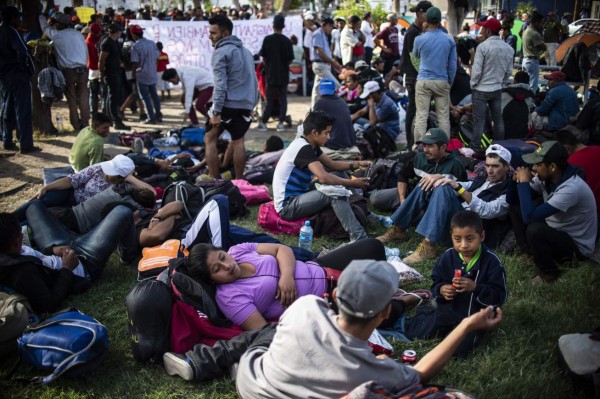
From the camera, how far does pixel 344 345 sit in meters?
2.46

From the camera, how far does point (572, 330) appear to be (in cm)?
393

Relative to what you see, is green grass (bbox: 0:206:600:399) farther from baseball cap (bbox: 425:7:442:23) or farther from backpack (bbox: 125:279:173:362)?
baseball cap (bbox: 425:7:442:23)

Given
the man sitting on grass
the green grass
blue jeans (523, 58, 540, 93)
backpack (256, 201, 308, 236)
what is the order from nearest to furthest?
the green grass
backpack (256, 201, 308, 236)
the man sitting on grass
blue jeans (523, 58, 540, 93)

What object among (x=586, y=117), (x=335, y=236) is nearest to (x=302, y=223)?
(x=335, y=236)

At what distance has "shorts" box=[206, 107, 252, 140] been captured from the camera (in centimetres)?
727

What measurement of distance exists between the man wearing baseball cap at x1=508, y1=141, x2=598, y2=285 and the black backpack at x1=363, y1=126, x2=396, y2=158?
3846 millimetres

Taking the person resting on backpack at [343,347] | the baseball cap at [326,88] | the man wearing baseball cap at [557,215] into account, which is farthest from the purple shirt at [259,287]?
the baseball cap at [326,88]

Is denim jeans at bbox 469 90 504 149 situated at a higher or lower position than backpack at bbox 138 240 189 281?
higher

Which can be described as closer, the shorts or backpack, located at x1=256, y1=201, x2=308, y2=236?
backpack, located at x1=256, y1=201, x2=308, y2=236

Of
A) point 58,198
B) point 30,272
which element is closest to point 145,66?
point 58,198

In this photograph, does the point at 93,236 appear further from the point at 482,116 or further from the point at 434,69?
the point at 482,116

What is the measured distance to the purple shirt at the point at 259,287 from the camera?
368 cm

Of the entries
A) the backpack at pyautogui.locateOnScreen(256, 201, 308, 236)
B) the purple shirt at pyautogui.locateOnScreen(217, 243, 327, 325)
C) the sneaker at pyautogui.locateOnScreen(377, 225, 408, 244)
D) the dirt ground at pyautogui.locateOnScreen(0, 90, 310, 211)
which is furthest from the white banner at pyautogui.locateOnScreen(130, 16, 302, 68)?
the purple shirt at pyautogui.locateOnScreen(217, 243, 327, 325)

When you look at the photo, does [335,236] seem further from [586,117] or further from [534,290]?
[586,117]
